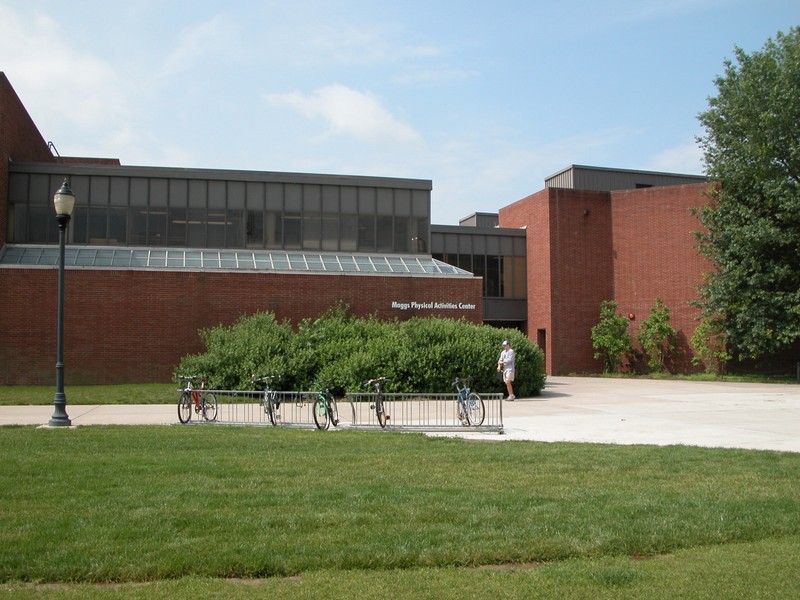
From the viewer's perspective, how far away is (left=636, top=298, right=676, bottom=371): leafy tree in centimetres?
3766

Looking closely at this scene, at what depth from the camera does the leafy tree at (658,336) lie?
37656 millimetres

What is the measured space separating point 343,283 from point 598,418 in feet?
53.0

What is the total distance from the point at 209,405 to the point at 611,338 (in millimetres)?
26308

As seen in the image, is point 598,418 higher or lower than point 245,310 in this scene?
lower

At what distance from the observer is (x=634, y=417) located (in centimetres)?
1775

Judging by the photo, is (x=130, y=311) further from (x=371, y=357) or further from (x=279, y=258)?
(x=371, y=357)

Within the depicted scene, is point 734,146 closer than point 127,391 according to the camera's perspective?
No

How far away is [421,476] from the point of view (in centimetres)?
932

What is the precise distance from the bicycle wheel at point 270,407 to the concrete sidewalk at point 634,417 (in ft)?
7.09

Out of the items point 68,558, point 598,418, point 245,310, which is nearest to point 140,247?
point 245,310

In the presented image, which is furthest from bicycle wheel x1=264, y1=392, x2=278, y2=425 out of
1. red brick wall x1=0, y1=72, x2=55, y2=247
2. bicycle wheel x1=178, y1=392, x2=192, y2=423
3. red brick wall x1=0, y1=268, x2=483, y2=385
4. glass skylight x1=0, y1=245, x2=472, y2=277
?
red brick wall x1=0, y1=72, x2=55, y2=247

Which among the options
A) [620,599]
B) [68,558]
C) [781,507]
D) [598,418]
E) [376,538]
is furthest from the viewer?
[598,418]

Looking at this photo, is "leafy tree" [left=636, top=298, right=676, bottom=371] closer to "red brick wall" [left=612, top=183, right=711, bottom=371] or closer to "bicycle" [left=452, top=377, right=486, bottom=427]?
"red brick wall" [left=612, top=183, right=711, bottom=371]

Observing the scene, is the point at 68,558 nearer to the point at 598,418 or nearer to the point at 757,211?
the point at 598,418
